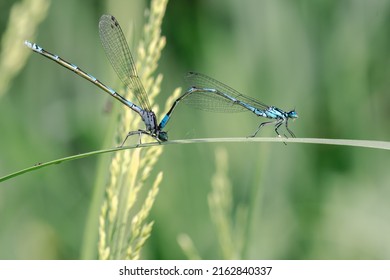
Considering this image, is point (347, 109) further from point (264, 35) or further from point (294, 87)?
point (264, 35)

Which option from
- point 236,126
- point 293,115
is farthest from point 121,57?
point 236,126

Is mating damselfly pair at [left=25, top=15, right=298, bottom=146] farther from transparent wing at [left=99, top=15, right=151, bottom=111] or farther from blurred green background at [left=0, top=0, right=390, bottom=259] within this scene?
blurred green background at [left=0, top=0, right=390, bottom=259]

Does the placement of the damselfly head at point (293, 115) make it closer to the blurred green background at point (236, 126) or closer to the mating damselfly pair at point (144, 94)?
the mating damselfly pair at point (144, 94)

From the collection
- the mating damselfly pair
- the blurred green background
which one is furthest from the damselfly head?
the blurred green background

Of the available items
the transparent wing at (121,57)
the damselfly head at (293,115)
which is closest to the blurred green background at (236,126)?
the damselfly head at (293,115)

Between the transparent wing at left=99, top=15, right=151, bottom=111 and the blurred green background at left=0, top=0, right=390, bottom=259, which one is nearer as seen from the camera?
the transparent wing at left=99, top=15, right=151, bottom=111

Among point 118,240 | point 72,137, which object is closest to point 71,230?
point 72,137

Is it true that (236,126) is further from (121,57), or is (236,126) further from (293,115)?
(121,57)
